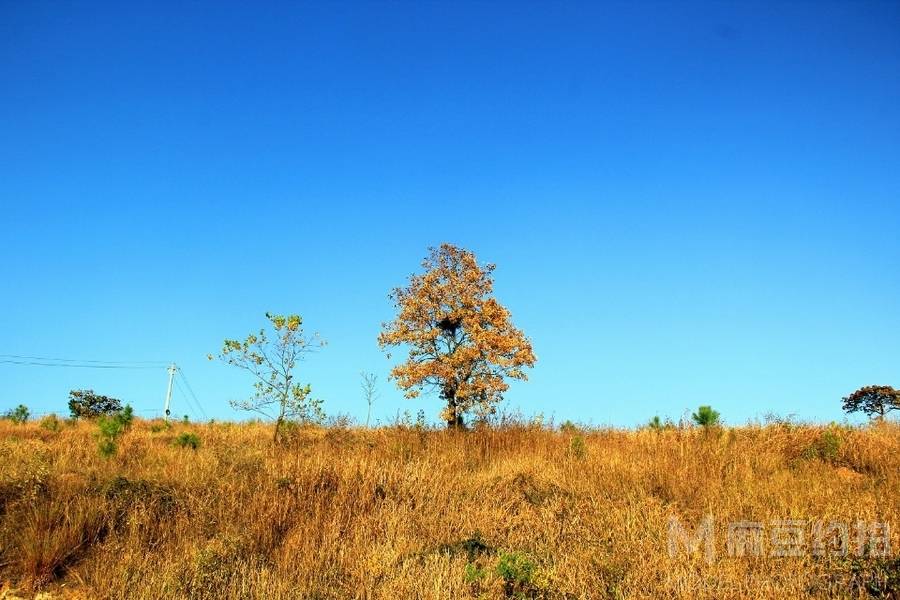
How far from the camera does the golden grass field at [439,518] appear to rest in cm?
531

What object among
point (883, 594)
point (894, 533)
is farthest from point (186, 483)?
point (894, 533)

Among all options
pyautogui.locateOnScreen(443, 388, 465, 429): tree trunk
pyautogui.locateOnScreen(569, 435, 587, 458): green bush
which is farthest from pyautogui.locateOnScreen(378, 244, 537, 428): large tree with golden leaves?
pyautogui.locateOnScreen(569, 435, 587, 458): green bush

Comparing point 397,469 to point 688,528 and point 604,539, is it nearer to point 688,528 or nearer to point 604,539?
point 604,539

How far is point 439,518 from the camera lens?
289 inches

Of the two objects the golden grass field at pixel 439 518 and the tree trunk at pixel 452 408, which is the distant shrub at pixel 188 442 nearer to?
the golden grass field at pixel 439 518

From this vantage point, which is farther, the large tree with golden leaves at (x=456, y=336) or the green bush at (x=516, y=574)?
the large tree with golden leaves at (x=456, y=336)

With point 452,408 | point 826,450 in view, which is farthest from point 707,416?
point 452,408

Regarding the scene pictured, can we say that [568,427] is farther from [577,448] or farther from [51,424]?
[51,424]

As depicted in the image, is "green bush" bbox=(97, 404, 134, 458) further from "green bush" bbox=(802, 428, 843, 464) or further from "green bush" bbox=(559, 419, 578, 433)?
"green bush" bbox=(802, 428, 843, 464)

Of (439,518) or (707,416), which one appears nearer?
(439,518)

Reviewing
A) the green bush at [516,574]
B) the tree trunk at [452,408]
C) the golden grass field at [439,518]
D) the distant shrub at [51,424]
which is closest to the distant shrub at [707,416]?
the golden grass field at [439,518]

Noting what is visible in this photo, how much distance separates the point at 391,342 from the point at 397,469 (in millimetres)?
20237

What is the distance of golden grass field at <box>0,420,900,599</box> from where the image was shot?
5309mm

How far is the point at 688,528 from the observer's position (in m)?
6.79
